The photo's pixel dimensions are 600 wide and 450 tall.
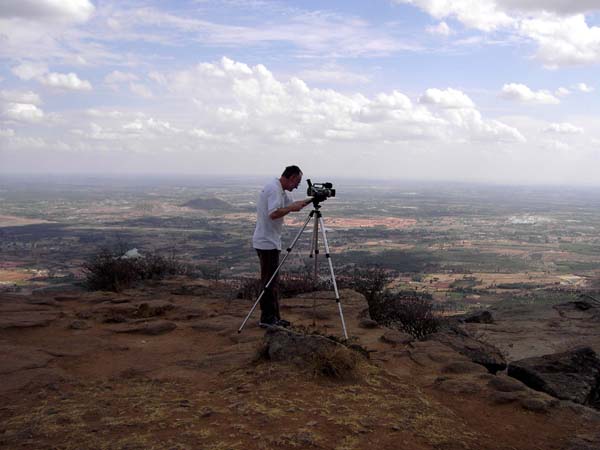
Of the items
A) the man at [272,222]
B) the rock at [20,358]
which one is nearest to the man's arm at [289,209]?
the man at [272,222]

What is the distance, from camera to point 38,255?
29797 mm

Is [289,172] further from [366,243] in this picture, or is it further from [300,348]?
[366,243]

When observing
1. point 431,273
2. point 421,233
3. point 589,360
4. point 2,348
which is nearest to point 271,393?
point 2,348

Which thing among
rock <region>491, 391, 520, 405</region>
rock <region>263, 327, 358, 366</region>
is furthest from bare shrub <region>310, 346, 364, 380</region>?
rock <region>491, 391, 520, 405</region>

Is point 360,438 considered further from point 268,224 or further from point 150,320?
point 150,320

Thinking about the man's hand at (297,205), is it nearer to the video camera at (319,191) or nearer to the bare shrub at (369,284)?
the video camera at (319,191)

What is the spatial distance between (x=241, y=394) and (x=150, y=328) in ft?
9.85

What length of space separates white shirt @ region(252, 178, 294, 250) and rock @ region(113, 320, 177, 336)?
1.81 meters

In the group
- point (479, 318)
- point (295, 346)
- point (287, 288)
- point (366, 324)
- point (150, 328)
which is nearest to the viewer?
point (295, 346)

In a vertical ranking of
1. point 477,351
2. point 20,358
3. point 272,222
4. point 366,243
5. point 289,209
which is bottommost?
point 366,243

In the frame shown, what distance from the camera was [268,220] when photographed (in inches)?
238

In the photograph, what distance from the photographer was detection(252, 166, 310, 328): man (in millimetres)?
5859

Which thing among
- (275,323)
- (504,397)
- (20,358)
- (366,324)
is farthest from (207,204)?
(504,397)

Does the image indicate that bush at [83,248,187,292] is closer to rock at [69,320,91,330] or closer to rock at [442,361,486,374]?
rock at [69,320,91,330]
